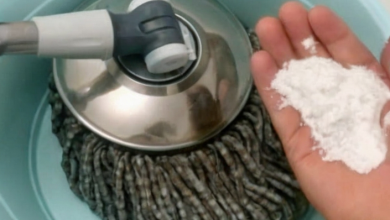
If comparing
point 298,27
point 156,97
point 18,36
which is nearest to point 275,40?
point 298,27

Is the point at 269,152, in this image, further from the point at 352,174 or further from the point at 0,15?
Answer: the point at 0,15

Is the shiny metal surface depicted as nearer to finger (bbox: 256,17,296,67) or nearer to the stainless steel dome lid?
the stainless steel dome lid

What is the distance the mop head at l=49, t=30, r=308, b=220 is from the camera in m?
0.63

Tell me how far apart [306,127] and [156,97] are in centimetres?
16

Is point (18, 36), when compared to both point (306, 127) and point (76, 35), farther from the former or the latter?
point (306, 127)

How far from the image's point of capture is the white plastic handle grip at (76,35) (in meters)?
0.54

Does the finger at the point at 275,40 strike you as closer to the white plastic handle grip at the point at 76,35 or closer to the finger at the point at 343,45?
the finger at the point at 343,45

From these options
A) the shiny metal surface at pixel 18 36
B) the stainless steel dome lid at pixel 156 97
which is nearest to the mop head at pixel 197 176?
the stainless steel dome lid at pixel 156 97

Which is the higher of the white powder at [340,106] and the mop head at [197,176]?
the white powder at [340,106]

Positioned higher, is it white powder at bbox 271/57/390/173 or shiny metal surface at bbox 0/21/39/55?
Answer: shiny metal surface at bbox 0/21/39/55

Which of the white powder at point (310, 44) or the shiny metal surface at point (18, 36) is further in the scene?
the white powder at point (310, 44)

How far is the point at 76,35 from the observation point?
0.55 m

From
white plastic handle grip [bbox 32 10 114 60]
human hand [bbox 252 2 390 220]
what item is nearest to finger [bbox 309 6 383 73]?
human hand [bbox 252 2 390 220]

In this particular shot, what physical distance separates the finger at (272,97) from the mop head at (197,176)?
0.15 feet
